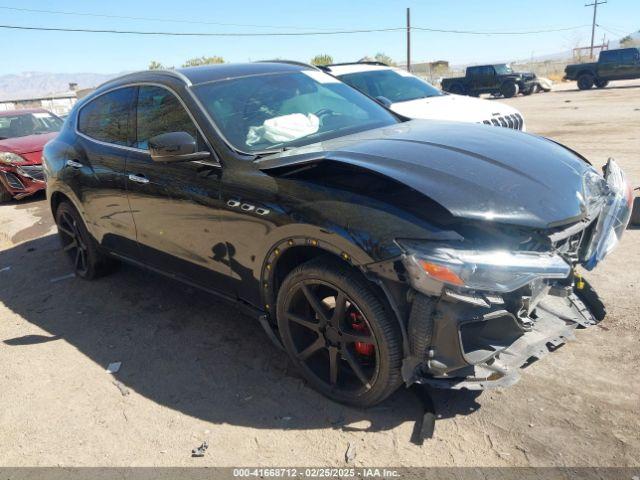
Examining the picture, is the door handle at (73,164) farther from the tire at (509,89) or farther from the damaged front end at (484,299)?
the tire at (509,89)

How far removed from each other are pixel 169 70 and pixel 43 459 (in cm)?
274

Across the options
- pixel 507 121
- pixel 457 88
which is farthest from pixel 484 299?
pixel 457 88

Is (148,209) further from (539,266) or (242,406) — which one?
(539,266)

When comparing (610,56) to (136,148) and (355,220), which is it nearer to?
(136,148)

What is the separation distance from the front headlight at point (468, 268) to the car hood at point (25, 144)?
8997mm

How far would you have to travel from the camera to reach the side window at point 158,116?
3.55 metres

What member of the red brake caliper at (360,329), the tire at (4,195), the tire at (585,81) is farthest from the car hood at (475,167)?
the tire at (585,81)

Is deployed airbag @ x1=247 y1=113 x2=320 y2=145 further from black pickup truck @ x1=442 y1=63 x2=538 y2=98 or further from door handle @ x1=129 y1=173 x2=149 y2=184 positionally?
black pickup truck @ x1=442 y1=63 x2=538 y2=98

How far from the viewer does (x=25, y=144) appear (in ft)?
30.9

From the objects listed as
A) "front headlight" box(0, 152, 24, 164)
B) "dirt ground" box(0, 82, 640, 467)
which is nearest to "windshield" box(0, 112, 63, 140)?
"front headlight" box(0, 152, 24, 164)

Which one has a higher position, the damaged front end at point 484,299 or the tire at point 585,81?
the damaged front end at point 484,299

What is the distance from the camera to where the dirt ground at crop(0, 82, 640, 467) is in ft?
8.57

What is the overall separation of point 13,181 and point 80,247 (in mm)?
5162

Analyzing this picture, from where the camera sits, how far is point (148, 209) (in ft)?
12.6
